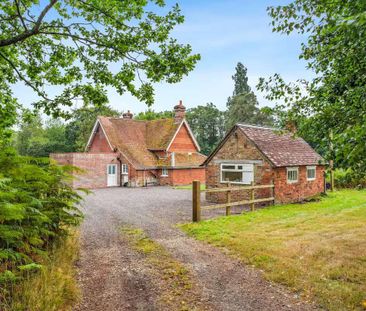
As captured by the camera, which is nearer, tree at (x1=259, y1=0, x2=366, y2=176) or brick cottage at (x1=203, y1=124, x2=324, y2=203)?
tree at (x1=259, y1=0, x2=366, y2=176)

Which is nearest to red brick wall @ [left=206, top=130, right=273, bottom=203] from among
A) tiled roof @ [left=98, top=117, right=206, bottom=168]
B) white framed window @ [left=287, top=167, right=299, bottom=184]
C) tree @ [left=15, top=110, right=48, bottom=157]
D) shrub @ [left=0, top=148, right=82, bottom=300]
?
white framed window @ [left=287, top=167, right=299, bottom=184]

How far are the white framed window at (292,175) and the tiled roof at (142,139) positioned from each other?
15.7 metres

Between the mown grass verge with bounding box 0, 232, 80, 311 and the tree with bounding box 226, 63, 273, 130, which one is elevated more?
the tree with bounding box 226, 63, 273, 130

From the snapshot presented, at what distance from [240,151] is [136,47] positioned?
11.0 m

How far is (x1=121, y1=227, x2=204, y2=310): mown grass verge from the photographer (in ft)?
17.0

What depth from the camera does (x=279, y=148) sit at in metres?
19.2

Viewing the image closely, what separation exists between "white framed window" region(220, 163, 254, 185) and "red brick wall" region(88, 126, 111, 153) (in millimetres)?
17129

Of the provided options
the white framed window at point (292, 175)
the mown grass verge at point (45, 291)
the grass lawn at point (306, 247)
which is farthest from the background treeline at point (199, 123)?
the mown grass verge at point (45, 291)

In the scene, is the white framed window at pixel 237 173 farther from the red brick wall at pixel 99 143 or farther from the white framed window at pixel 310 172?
the red brick wall at pixel 99 143

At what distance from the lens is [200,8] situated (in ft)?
33.8

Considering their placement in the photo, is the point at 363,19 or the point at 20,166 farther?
the point at 20,166

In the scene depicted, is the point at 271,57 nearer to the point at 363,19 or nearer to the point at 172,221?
the point at 172,221

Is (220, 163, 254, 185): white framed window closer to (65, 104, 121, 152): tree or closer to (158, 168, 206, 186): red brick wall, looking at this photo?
(158, 168, 206, 186): red brick wall

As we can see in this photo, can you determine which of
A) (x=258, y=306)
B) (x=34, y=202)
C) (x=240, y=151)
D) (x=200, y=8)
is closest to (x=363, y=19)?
(x=258, y=306)
